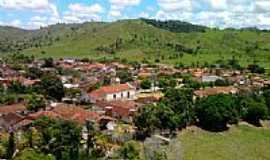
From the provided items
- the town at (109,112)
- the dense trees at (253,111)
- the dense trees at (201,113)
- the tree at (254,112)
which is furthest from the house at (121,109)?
the tree at (254,112)

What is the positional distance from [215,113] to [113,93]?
33352 mm

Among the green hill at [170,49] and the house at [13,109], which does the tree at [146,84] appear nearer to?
the house at [13,109]

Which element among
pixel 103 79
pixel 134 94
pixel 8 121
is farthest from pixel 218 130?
pixel 103 79

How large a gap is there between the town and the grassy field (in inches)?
58.2

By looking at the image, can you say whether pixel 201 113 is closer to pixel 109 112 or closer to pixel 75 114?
pixel 109 112

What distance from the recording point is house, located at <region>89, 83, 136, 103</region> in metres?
86.5

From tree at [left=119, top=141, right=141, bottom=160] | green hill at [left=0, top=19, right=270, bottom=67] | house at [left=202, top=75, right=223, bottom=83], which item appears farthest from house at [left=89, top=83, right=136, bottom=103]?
green hill at [left=0, top=19, right=270, bottom=67]

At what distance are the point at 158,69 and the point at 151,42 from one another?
52370mm

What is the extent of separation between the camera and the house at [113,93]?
86.5 m

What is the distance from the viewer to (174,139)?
54.3m

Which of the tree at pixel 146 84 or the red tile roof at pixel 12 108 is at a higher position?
the red tile roof at pixel 12 108

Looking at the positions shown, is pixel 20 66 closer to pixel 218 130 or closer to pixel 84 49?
pixel 84 49

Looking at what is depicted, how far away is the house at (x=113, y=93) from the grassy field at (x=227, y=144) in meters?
29.3

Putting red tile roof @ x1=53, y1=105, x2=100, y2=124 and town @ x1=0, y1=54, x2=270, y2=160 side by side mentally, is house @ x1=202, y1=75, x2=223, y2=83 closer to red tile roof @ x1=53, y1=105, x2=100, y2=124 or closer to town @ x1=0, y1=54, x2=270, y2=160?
town @ x1=0, y1=54, x2=270, y2=160
